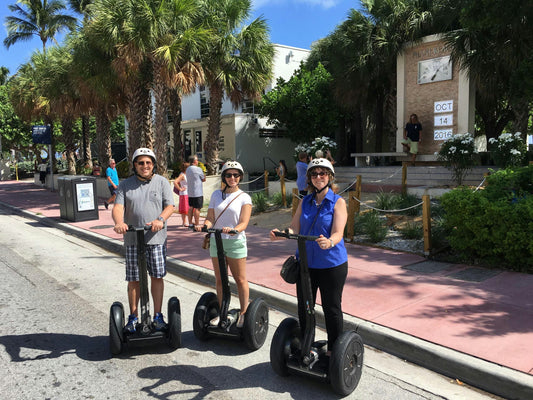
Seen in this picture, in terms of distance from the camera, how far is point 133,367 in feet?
13.0

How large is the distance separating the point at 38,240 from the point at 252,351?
846cm

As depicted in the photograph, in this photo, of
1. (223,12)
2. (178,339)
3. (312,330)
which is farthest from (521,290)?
(223,12)

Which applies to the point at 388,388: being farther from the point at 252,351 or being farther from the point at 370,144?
the point at 370,144

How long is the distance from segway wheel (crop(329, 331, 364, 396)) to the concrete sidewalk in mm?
929

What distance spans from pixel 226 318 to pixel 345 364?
1.36 m

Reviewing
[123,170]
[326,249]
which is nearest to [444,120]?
[123,170]

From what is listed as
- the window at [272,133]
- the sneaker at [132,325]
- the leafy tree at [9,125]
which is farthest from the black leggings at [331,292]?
the leafy tree at [9,125]

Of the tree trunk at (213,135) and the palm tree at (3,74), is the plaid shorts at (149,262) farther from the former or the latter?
the palm tree at (3,74)

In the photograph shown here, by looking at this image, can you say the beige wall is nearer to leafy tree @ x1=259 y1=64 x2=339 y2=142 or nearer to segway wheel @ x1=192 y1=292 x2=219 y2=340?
leafy tree @ x1=259 y1=64 x2=339 y2=142

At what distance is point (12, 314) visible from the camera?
529 cm

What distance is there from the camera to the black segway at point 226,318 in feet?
13.6

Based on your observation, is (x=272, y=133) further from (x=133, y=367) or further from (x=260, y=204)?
(x=133, y=367)

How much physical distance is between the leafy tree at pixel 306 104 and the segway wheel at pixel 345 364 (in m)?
18.1

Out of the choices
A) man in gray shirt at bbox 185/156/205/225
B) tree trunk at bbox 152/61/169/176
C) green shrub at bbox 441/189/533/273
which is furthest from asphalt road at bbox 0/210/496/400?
tree trunk at bbox 152/61/169/176
